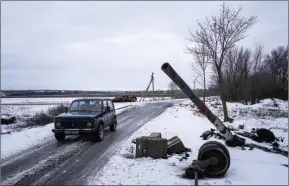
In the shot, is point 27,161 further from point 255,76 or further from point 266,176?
point 255,76

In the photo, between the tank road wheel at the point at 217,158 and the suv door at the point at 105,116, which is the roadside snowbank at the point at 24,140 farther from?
the tank road wheel at the point at 217,158

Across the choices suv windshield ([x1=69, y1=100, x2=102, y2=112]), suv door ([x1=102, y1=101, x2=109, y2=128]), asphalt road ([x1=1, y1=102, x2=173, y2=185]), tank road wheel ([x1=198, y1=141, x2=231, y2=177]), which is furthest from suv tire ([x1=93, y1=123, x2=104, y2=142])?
tank road wheel ([x1=198, y1=141, x2=231, y2=177])

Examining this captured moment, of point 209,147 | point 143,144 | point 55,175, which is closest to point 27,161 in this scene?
point 55,175

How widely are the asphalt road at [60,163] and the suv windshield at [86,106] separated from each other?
1571mm

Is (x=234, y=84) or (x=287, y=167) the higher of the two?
(x=234, y=84)

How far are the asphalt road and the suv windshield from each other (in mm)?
1571

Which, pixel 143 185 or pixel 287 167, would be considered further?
pixel 287 167

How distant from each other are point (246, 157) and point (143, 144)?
2.93 m

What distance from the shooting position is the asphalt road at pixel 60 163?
7.81 m

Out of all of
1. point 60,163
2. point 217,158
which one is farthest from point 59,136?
point 217,158

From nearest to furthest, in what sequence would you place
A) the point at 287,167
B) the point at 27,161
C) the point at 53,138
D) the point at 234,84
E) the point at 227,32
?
the point at 287,167 → the point at 27,161 → the point at 53,138 → the point at 227,32 → the point at 234,84

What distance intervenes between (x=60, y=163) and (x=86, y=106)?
216 inches

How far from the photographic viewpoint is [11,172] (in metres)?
8.56

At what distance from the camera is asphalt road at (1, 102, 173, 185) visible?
781cm
